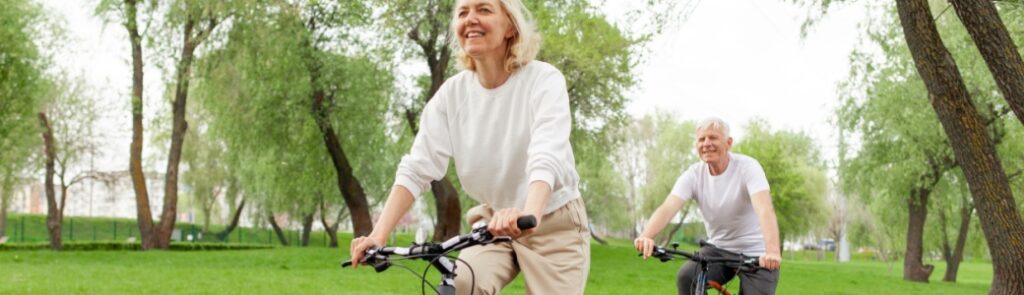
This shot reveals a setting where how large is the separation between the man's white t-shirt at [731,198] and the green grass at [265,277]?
11.0m

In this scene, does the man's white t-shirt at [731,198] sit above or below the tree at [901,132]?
below

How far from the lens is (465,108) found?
3.54m

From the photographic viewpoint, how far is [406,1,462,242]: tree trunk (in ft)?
89.5

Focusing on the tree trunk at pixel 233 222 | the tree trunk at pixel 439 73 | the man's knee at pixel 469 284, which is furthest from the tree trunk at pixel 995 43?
the tree trunk at pixel 233 222

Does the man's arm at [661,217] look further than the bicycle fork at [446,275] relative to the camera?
Yes

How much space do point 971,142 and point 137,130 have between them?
24012 millimetres

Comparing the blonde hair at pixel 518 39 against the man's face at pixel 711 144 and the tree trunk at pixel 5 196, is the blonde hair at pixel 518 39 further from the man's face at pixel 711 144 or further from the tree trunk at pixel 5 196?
the tree trunk at pixel 5 196

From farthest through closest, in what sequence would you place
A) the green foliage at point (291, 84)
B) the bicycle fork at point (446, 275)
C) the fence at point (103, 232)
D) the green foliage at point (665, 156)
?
the fence at point (103, 232)
the green foliage at point (665, 156)
the green foliage at point (291, 84)
the bicycle fork at point (446, 275)

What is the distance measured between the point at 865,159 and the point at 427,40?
494 inches

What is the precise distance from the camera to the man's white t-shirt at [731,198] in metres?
6.12

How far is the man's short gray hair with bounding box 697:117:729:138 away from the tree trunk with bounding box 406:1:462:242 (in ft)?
65.4

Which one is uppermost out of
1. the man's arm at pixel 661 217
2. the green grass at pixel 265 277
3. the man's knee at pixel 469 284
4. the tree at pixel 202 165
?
the tree at pixel 202 165

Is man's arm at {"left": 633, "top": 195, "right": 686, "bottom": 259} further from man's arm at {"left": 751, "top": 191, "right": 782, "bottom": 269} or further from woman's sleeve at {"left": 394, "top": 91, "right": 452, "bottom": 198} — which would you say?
woman's sleeve at {"left": 394, "top": 91, "right": 452, "bottom": 198}

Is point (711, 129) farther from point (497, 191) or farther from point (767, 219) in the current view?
point (497, 191)
